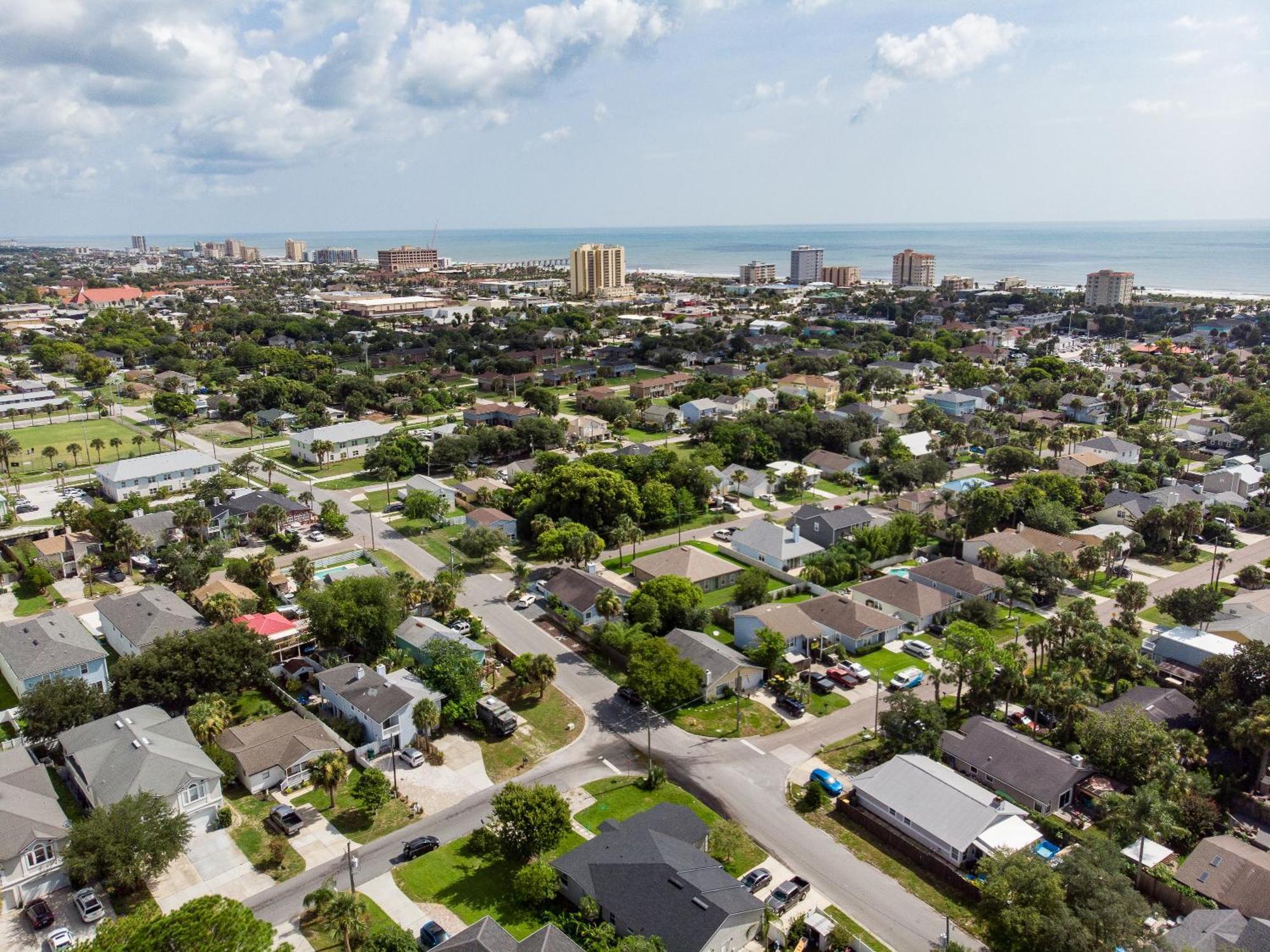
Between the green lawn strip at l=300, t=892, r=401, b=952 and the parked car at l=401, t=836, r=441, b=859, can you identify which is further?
the parked car at l=401, t=836, r=441, b=859

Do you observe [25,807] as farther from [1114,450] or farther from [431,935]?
[1114,450]

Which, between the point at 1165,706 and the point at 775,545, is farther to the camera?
→ the point at 775,545

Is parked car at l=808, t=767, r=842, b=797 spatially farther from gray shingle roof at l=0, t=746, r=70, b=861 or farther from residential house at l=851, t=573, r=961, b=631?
Result: gray shingle roof at l=0, t=746, r=70, b=861

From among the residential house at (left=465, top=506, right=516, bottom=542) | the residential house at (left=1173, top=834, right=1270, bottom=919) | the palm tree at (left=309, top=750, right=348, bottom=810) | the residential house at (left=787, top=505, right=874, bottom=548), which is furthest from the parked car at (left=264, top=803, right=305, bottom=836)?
the residential house at (left=787, top=505, right=874, bottom=548)

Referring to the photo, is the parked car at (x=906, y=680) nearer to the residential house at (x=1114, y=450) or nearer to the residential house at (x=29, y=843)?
the residential house at (x=29, y=843)

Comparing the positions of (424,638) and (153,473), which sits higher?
(153,473)

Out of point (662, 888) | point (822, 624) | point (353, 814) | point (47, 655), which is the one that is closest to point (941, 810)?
point (662, 888)
